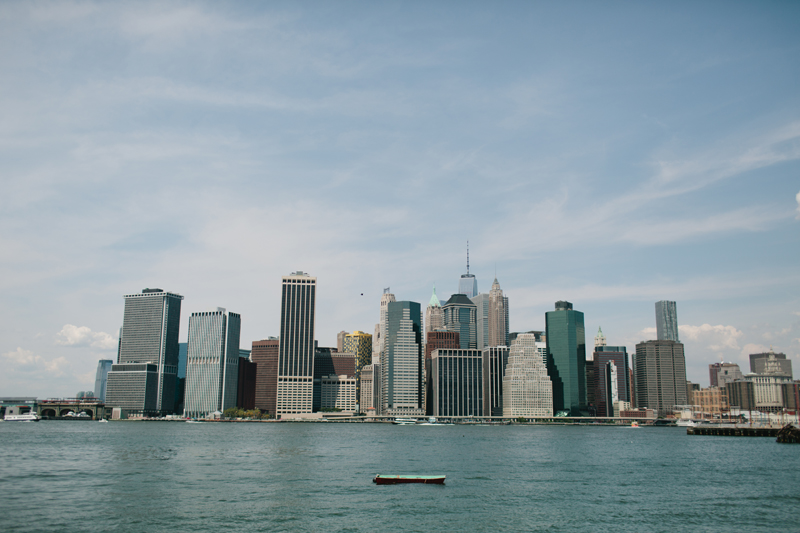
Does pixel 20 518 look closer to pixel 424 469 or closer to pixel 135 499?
pixel 135 499

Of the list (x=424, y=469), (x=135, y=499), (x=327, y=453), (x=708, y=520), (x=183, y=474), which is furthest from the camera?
(x=327, y=453)

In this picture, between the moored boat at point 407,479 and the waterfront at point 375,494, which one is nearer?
the waterfront at point 375,494

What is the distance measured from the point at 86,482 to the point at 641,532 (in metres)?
69.1

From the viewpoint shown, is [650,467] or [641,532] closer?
[641,532]

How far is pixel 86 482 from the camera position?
84.9m

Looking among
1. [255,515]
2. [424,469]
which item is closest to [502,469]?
[424,469]

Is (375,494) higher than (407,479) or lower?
lower

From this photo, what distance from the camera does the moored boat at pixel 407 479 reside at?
87000mm

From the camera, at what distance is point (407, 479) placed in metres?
87.4

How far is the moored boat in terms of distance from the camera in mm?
87000

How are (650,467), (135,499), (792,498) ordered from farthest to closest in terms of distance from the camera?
1. (650,467)
2. (792,498)
3. (135,499)

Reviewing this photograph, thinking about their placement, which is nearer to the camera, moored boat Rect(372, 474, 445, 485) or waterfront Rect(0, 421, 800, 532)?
waterfront Rect(0, 421, 800, 532)

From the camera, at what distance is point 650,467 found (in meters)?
118

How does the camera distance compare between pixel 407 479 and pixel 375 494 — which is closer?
pixel 375 494
